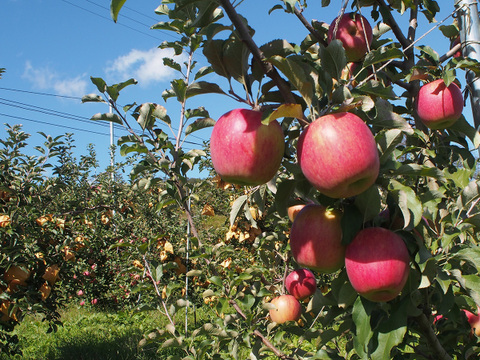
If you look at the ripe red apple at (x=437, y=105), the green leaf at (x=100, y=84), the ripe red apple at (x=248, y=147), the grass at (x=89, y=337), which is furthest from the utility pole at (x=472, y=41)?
the grass at (x=89, y=337)

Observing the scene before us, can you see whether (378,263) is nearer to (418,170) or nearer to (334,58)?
(418,170)

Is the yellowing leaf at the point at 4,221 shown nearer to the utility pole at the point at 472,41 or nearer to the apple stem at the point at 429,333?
the apple stem at the point at 429,333

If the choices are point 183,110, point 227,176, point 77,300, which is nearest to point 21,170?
point 183,110

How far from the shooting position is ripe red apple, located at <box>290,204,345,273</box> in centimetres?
86

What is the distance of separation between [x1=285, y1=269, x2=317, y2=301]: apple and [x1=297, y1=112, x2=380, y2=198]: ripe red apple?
1475 millimetres

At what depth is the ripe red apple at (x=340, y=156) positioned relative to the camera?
70 cm

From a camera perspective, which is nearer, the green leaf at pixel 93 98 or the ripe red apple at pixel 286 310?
the green leaf at pixel 93 98

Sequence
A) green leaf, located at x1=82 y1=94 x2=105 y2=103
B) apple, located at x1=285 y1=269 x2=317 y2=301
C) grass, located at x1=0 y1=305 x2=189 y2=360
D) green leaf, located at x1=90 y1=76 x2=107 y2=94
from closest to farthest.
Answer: green leaf, located at x1=90 y1=76 x2=107 y2=94, green leaf, located at x1=82 y1=94 x2=105 y2=103, apple, located at x1=285 y1=269 x2=317 y2=301, grass, located at x1=0 y1=305 x2=189 y2=360

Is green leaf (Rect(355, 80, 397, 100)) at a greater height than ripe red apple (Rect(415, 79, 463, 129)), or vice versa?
ripe red apple (Rect(415, 79, 463, 129))

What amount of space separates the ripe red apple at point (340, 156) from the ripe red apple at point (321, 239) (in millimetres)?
146

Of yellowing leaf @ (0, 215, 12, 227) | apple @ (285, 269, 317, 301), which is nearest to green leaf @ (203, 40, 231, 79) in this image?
apple @ (285, 269, 317, 301)

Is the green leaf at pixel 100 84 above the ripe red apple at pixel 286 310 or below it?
above

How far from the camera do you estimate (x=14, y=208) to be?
7.43 feet

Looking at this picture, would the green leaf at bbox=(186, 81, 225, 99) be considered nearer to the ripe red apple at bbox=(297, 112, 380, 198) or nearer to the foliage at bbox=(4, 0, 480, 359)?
the foliage at bbox=(4, 0, 480, 359)
